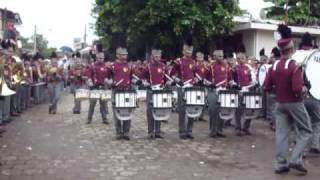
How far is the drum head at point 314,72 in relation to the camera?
31.7ft

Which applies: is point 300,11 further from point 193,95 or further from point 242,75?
point 193,95

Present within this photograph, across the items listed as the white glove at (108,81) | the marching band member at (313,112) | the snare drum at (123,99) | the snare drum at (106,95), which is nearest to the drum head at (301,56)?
the marching band member at (313,112)

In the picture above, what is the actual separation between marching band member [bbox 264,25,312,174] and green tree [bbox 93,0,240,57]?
1348 centimetres

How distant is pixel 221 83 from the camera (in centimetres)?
1271

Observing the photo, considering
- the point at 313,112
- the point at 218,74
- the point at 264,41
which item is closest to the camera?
the point at 313,112

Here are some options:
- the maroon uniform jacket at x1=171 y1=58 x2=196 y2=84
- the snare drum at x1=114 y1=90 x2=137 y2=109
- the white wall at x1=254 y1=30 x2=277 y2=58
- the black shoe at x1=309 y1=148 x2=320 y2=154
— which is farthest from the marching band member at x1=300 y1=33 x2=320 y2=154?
the white wall at x1=254 y1=30 x2=277 y2=58

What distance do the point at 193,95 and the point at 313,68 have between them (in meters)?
3.13

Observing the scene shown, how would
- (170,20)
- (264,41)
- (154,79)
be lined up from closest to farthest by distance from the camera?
(154,79) → (170,20) → (264,41)

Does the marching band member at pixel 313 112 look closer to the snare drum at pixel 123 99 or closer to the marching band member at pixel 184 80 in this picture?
the marching band member at pixel 184 80

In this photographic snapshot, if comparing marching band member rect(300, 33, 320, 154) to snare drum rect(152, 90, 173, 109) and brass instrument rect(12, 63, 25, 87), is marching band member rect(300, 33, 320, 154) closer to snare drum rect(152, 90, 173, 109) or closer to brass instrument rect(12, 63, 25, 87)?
snare drum rect(152, 90, 173, 109)

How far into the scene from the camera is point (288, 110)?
8875 mm

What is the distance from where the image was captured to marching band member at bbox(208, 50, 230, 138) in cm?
1261

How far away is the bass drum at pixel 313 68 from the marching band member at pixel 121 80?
424 centimetres

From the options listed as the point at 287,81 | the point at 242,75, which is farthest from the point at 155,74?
the point at 287,81
